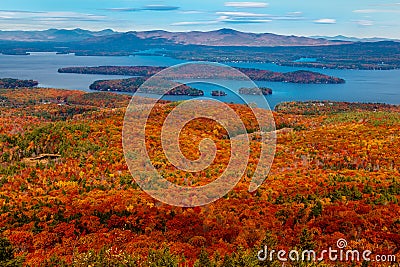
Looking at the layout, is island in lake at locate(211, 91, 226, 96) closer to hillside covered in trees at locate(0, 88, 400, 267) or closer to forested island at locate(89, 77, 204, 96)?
forested island at locate(89, 77, 204, 96)

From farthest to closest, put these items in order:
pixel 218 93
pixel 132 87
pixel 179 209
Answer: pixel 132 87 < pixel 218 93 < pixel 179 209

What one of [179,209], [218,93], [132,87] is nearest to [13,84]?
[132,87]

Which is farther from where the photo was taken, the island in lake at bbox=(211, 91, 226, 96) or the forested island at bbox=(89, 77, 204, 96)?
the forested island at bbox=(89, 77, 204, 96)

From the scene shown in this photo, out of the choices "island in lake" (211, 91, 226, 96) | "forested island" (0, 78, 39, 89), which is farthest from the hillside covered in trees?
"forested island" (0, 78, 39, 89)

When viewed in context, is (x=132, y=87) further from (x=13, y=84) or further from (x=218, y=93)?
(x=13, y=84)

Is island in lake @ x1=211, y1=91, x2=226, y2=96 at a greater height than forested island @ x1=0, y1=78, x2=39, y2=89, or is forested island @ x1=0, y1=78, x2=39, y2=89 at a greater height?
forested island @ x1=0, y1=78, x2=39, y2=89

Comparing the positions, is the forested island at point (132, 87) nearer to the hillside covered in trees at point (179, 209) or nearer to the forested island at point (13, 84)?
the forested island at point (13, 84)

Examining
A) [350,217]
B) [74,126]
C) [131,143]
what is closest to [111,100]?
[74,126]

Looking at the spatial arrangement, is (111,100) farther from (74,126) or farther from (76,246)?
(76,246)

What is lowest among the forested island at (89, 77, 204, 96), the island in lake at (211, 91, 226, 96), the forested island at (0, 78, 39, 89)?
the island in lake at (211, 91, 226, 96)

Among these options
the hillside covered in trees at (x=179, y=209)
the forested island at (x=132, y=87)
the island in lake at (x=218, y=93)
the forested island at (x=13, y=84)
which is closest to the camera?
the hillside covered in trees at (x=179, y=209)

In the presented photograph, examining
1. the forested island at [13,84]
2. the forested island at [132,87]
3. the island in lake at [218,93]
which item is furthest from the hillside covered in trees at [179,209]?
the forested island at [13,84]
